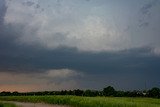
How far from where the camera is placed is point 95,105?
45.6 m

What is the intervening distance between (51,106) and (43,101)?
28.8 ft

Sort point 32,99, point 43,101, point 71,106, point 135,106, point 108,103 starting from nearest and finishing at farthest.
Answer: point 135,106 → point 108,103 → point 71,106 → point 43,101 → point 32,99

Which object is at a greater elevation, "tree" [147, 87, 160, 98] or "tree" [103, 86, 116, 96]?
"tree" [103, 86, 116, 96]

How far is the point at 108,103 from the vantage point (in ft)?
149

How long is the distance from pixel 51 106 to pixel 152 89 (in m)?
33.9

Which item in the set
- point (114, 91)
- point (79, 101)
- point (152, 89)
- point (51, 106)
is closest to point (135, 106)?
point (79, 101)

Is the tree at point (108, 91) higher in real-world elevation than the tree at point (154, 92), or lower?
higher

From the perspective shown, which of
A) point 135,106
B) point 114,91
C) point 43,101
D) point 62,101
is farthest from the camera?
point 114,91

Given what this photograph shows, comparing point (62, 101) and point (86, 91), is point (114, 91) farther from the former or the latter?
point (62, 101)

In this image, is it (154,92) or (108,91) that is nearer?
(154,92)

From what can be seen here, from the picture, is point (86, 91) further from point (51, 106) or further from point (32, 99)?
point (51, 106)

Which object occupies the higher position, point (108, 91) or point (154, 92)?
point (108, 91)

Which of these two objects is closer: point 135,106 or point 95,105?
point 135,106

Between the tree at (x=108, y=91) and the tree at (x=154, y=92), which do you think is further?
the tree at (x=108, y=91)
